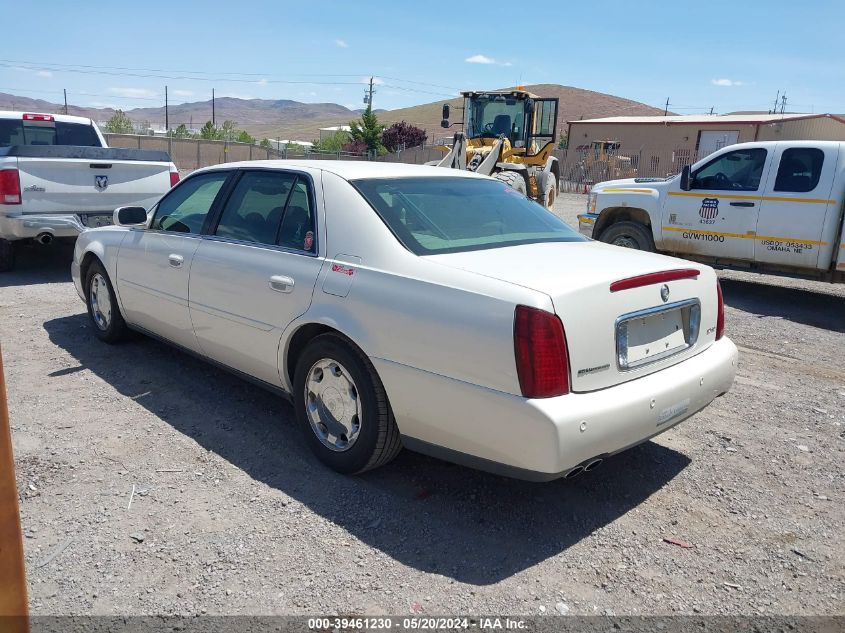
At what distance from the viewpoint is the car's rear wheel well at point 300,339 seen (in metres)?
3.83

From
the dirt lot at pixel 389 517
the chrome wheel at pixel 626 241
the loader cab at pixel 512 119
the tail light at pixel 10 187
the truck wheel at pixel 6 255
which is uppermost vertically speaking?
the loader cab at pixel 512 119

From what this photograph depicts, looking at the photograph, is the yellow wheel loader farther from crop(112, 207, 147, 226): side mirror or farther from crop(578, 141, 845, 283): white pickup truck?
crop(112, 207, 147, 226): side mirror

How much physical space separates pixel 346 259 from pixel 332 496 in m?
1.24

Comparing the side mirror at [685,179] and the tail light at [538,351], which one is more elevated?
the side mirror at [685,179]

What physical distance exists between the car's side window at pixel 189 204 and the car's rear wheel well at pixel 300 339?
4.42 feet

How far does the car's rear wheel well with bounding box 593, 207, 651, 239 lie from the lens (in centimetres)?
1027

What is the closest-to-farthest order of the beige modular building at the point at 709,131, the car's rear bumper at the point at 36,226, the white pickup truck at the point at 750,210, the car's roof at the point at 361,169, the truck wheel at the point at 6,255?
the car's roof at the point at 361,169 → the car's rear bumper at the point at 36,226 → the white pickup truck at the point at 750,210 → the truck wheel at the point at 6,255 → the beige modular building at the point at 709,131

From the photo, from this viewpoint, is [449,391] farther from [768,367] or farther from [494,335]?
[768,367]

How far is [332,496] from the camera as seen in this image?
3680 mm

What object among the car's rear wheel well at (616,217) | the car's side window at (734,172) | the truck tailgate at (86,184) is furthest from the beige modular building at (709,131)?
the truck tailgate at (86,184)

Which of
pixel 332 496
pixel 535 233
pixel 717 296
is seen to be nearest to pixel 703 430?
pixel 717 296

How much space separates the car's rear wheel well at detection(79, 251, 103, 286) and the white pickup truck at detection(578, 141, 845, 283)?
7043mm

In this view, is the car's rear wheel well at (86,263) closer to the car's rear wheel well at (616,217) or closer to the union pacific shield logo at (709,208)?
the car's rear wheel well at (616,217)

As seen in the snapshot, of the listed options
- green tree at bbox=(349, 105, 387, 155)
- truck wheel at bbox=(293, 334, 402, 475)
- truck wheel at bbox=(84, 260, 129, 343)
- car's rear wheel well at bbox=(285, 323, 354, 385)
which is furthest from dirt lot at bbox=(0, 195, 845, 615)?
green tree at bbox=(349, 105, 387, 155)
